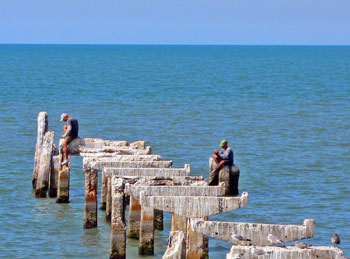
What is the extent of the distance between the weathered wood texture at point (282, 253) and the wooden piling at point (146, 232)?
6010 mm

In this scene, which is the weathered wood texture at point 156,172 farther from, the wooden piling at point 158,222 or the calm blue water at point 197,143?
the wooden piling at point 158,222

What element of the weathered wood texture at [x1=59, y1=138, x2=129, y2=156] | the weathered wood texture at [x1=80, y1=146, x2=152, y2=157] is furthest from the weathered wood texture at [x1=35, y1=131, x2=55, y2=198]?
the weathered wood texture at [x1=80, y1=146, x2=152, y2=157]

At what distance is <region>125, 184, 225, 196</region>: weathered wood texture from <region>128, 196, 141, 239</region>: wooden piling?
260cm

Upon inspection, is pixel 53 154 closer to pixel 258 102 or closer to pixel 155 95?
pixel 258 102

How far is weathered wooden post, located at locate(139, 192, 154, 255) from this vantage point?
21.8 m

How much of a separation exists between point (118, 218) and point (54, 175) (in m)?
9.62

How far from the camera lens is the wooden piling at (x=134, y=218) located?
2305cm

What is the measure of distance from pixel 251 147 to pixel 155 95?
4234 centimetres

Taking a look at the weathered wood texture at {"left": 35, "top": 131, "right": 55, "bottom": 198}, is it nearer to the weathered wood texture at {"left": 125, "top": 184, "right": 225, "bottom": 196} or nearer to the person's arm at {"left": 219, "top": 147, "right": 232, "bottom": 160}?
the person's arm at {"left": 219, "top": 147, "right": 232, "bottom": 160}

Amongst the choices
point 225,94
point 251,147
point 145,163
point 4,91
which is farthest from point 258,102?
point 145,163

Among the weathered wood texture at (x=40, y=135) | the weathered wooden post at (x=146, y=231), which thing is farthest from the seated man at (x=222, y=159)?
the weathered wood texture at (x=40, y=135)

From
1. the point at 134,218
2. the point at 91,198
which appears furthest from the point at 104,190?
the point at 134,218

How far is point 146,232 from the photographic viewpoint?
2200 centimetres

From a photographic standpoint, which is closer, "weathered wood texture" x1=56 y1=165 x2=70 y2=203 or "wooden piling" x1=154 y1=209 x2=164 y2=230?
"wooden piling" x1=154 y1=209 x2=164 y2=230
